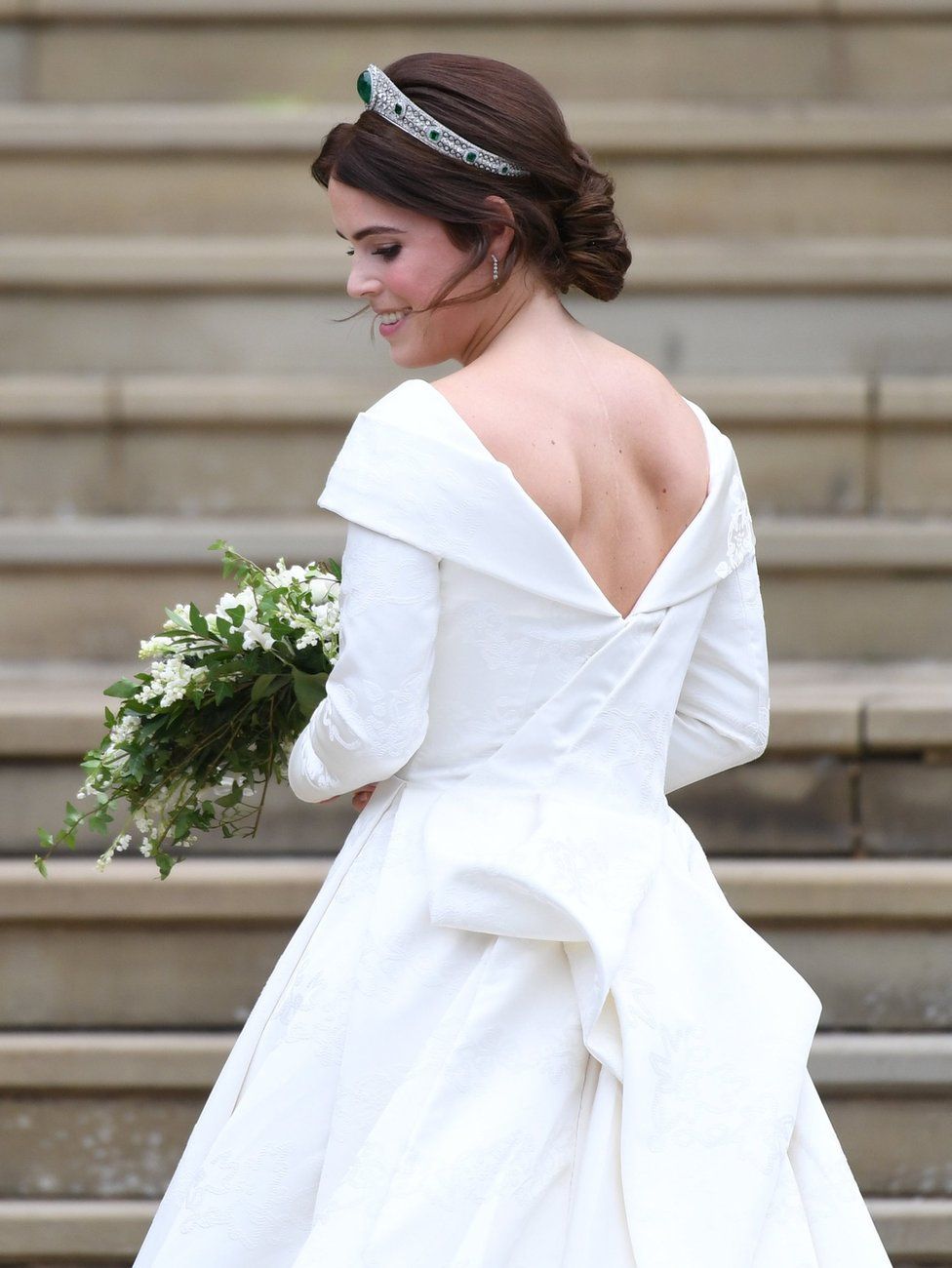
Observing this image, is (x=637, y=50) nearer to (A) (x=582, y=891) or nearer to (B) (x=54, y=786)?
(B) (x=54, y=786)

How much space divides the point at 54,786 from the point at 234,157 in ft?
5.98

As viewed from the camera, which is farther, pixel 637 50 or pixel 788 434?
pixel 637 50

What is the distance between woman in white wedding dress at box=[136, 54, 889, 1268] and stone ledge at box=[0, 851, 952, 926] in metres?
1.40

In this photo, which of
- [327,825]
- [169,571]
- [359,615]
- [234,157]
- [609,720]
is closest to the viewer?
[359,615]

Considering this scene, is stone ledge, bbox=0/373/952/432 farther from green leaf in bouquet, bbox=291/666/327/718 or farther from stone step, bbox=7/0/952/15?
green leaf in bouquet, bbox=291/666/327/718

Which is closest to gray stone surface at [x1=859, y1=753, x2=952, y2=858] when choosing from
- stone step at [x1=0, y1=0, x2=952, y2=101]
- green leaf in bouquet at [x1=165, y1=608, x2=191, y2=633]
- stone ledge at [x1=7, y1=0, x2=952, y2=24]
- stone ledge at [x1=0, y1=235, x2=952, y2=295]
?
stone ledge at [x1=0, y1=235, x2=952, y2=295]

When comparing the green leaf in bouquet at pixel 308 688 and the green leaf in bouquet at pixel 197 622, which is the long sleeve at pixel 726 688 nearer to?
the green leaf in bouquet at pixel 308 688

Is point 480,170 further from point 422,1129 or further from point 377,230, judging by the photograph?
point 422,1129

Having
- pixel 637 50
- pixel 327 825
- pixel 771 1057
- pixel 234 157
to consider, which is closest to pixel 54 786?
pixel 327 825

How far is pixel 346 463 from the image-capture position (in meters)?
1.75

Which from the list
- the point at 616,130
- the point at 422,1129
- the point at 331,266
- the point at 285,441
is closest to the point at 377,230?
the point at 422,1129

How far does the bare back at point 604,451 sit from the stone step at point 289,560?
76.6 inches

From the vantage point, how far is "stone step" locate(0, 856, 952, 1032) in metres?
3.31

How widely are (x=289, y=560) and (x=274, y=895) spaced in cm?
89
